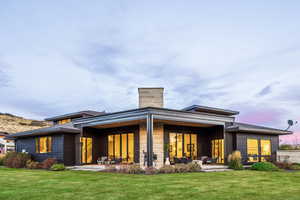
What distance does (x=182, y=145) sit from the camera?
19469mm

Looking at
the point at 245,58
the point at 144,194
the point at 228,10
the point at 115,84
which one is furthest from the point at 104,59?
the point at 144,194

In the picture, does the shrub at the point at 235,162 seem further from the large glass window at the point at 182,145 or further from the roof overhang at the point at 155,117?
the large glass window at the point at 182,145

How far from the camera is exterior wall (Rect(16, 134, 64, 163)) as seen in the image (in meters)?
18.8

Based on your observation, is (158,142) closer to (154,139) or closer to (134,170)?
(154,139)

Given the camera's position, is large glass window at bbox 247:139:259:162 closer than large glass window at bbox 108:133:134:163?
No

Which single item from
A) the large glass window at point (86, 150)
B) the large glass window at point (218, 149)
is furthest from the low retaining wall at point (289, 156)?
the large glass window at point (86, 150)

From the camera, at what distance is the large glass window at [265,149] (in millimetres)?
20453

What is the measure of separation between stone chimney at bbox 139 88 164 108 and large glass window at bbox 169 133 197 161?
2275 mm

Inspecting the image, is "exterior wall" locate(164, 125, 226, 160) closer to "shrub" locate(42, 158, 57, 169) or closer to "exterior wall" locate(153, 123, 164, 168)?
"exterior wall" locate(153, 123, 164, 168)

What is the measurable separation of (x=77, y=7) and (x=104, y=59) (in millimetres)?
13481

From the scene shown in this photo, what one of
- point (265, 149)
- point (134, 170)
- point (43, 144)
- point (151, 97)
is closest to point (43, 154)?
point (43, 144)

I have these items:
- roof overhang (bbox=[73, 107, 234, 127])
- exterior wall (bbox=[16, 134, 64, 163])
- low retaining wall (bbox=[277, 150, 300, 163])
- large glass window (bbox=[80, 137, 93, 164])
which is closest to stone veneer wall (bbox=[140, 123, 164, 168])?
roof overhang (bbox=[73, 107, 234, 127])

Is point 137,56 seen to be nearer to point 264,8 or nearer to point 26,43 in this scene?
point 26,43

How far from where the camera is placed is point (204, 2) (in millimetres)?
16422
